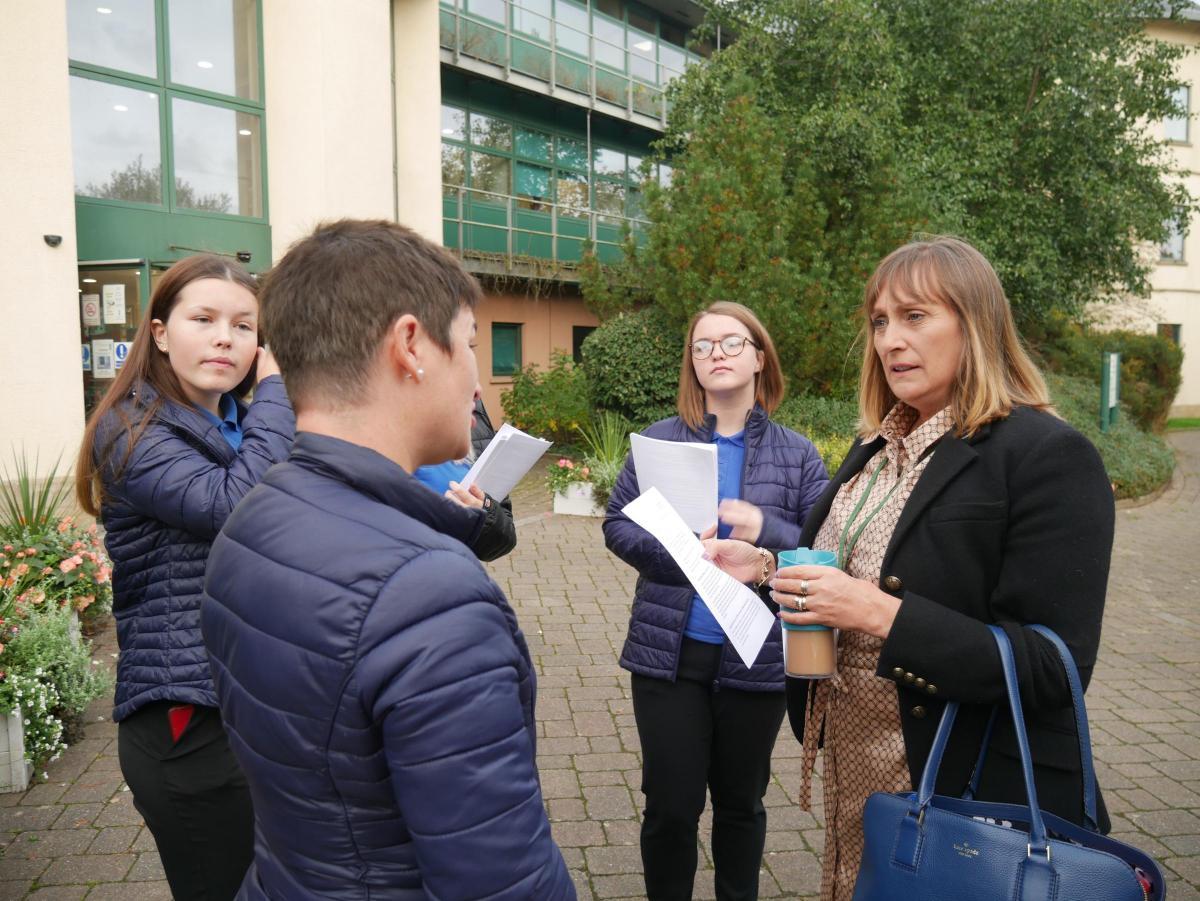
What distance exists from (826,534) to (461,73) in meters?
19.5

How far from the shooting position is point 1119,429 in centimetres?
1683

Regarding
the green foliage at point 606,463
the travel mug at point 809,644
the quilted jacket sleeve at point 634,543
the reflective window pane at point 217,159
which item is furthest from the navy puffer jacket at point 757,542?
the reflective window pane at point 217,159

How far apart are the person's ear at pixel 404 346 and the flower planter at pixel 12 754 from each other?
12.1 ft

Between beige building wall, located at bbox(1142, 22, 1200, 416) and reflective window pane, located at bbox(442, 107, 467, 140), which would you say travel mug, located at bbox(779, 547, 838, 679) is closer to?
reflective window pane, located at bbox(442, 107, 467, 140)

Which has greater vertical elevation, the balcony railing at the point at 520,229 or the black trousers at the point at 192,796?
the balcony railing at the point at 520,229

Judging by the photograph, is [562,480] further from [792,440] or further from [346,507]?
[346,507]

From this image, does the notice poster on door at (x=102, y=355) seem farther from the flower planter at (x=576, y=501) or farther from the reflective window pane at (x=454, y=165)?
the reflective window pane at (x=454, y=165)

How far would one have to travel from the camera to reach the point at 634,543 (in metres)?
3.15

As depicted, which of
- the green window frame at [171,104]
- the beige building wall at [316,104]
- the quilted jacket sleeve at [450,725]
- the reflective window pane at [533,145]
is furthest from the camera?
the reflective window pane at [533,145]

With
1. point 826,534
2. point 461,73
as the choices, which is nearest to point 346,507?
point 826,534

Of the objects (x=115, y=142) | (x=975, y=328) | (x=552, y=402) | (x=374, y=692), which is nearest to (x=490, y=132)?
(x=552, y=402)

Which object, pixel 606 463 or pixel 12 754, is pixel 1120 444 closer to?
pixel 606 463

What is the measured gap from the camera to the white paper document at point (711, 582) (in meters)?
2.39

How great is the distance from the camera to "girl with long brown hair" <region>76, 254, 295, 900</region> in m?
2.11
